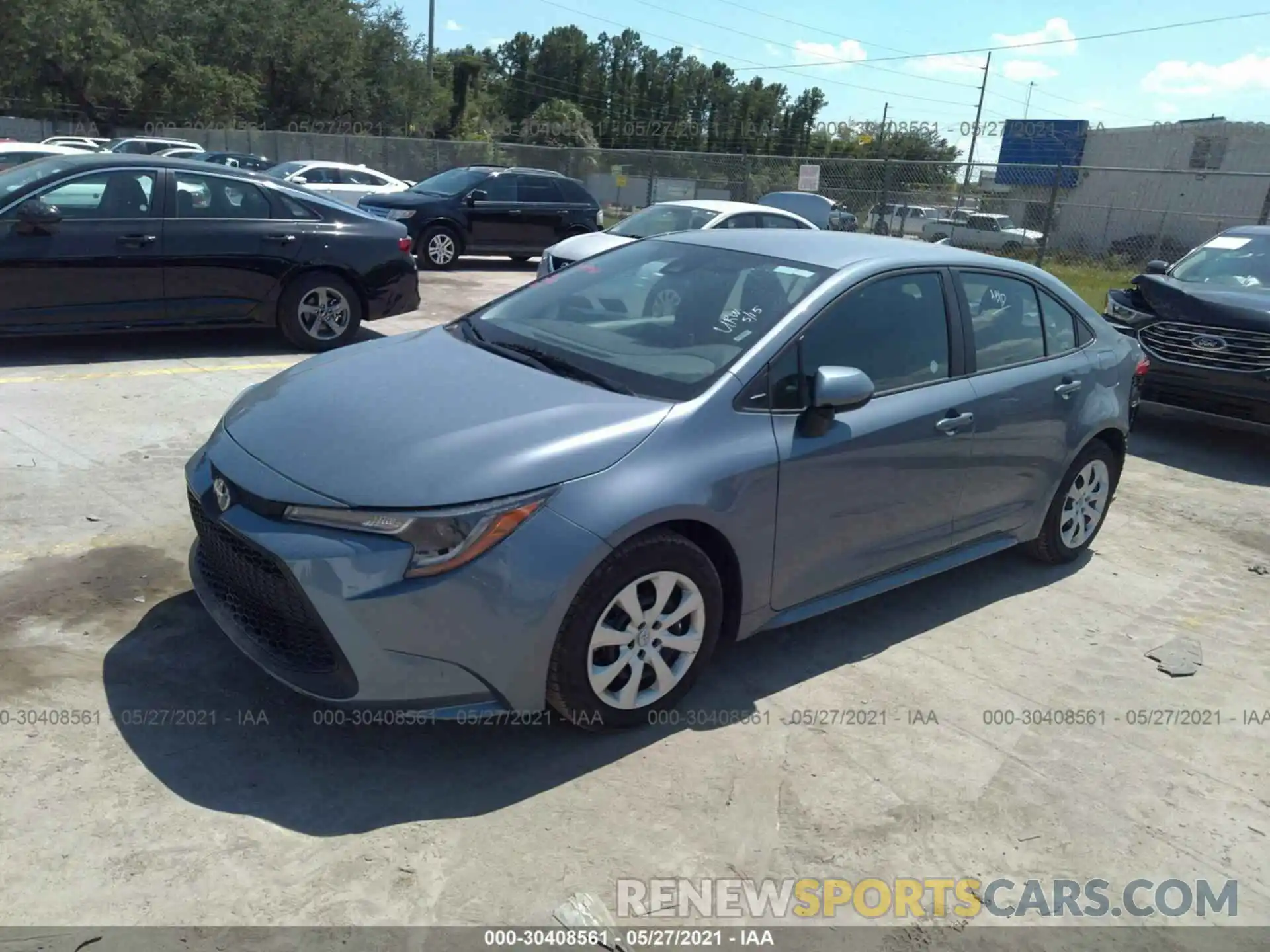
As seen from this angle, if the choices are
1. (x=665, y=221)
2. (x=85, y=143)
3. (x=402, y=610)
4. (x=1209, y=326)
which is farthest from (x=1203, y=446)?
(x=85, y=143)

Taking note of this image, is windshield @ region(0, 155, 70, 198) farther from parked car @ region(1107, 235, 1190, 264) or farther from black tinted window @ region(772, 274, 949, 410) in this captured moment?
parked car @ region(1107, 235, 1190, 264)

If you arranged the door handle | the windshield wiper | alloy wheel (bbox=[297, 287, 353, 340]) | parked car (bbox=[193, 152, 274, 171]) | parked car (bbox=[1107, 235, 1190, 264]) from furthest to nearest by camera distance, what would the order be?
parked car (bbox=[193, 152, 274, 171]), parked car (bbox=[1107, 235, 1190, 264]), alloy wheel (bbox=[297, 287, 353, 340]), the door handle, the windshield wiper

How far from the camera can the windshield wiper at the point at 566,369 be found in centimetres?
366

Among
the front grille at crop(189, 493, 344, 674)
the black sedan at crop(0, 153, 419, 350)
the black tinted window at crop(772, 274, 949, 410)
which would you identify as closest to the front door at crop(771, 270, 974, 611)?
the black tinted window at crop(772, 274, 949, 410)

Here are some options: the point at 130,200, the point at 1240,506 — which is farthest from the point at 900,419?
the point at 130,200

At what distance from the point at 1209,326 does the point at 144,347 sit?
858 cm

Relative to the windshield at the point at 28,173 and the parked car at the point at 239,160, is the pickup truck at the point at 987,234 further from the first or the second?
the windshield at the point at 28,173

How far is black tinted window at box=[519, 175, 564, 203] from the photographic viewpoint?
53.9 ft

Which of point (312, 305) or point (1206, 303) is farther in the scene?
point (312, 305)

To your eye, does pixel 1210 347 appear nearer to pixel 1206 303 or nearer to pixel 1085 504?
pixel 1206 303

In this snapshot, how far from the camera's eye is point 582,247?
1150cm

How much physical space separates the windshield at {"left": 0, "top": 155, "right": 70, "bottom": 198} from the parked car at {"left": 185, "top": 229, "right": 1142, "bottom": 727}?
183 inches

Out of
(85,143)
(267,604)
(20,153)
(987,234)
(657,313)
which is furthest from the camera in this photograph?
(85,143)

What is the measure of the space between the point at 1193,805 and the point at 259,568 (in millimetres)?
3199
